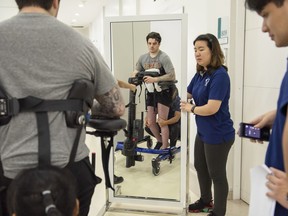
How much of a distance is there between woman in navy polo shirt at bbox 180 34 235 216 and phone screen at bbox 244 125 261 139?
76cm

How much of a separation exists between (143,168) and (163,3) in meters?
2.20

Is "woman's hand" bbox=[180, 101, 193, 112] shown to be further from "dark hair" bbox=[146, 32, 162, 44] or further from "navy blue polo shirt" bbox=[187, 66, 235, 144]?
"dark hair" bbox=[146, 32, 162, 44]

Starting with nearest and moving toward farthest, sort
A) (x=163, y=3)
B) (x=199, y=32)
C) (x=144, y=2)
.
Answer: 1. (x=199, y=32)
2. (x=163, y=3)
3. (x=144, y=2)

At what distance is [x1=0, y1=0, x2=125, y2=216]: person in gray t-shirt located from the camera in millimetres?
972

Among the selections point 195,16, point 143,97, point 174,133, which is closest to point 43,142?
point 143,97

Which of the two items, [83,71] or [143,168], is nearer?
[83,71]

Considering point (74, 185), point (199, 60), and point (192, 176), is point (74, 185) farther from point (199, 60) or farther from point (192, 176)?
point (192, 176)

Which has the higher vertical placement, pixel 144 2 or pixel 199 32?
pixel 144 2

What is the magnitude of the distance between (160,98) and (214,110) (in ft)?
2.22

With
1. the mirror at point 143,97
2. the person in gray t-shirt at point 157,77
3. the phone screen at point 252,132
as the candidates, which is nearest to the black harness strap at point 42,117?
the phone screen at point 252,132

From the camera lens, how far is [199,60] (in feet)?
7.31

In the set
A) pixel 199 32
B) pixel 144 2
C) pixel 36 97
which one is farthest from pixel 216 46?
pixel 144 2

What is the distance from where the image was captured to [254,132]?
130 cm

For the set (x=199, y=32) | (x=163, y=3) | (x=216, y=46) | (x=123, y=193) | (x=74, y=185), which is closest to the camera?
(x=74, y=185)
